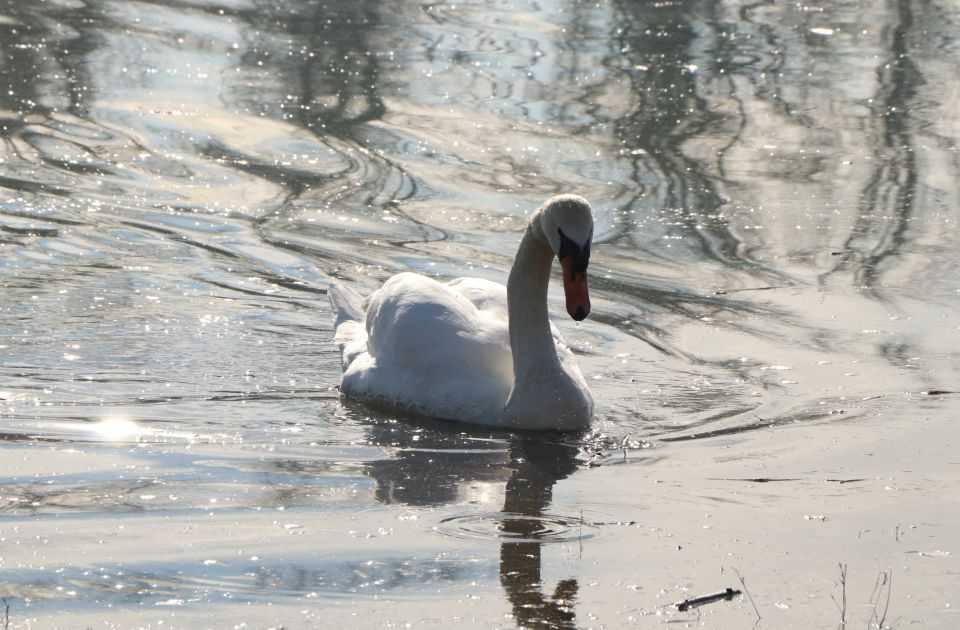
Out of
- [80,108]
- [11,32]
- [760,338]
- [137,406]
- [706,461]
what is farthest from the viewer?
[11,32]

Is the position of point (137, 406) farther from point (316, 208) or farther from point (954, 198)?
point (954, 198)

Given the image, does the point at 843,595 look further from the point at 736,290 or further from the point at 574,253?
the point at 736,290

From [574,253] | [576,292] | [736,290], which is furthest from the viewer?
[736,290]

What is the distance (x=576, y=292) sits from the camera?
21.9ft

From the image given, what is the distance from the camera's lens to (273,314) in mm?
8789

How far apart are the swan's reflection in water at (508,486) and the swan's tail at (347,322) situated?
0.98 metres

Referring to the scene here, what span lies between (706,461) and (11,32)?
11182 millimetres

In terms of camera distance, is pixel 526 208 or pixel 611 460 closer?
pixel 611 460

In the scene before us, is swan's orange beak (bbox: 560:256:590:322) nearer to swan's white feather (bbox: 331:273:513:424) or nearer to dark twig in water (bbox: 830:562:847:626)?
swan's white feather (bbox: 331:273:513:424)

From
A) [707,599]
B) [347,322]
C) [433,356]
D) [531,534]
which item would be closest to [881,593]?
[707,599]

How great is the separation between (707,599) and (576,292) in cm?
220

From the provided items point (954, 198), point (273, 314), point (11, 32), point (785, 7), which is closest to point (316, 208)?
point (273, 314)

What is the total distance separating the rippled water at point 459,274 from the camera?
4.96 meters

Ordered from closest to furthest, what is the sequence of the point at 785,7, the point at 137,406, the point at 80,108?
the point at 137,406
the point at 80,108
the point at 785,7
